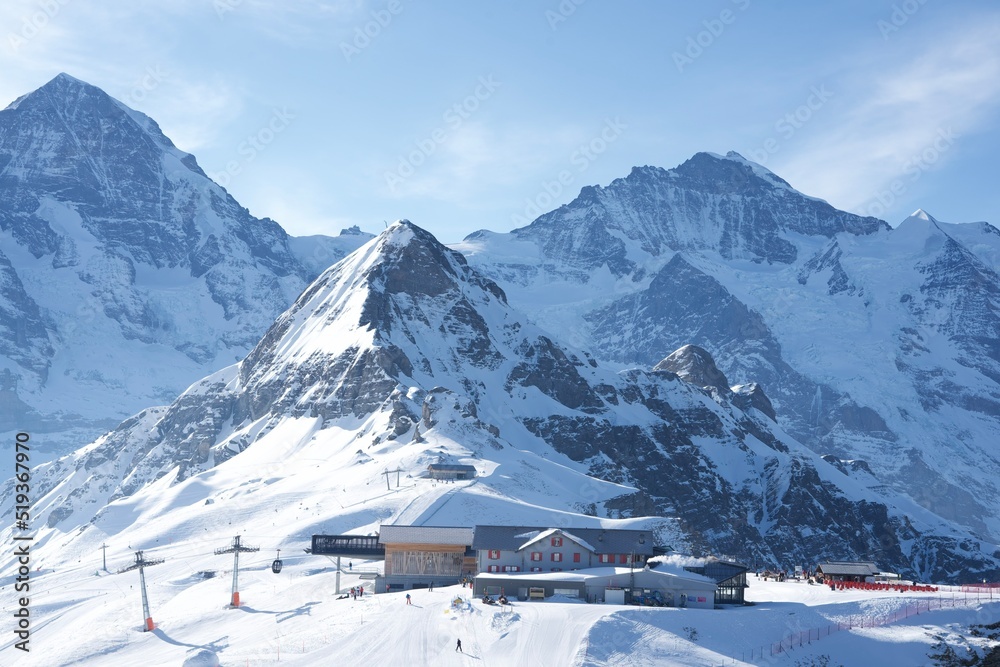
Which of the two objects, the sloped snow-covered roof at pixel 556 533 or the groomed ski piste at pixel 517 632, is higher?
the sloped snow-covered roof at pixel 556 533

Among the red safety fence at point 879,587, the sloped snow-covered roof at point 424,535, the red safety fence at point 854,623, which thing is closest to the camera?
the red safety fence at point 854,623

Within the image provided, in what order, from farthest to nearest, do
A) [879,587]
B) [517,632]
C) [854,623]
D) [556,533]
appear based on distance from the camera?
[556,533] < [879,587] < [854,623] < [517,632]

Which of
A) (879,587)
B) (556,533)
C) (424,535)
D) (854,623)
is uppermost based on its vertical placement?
(424,535)

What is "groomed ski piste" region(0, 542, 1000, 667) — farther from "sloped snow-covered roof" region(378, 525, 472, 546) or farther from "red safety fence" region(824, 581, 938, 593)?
"sloped snow-covered roof" region(378, 525, 472, 546)

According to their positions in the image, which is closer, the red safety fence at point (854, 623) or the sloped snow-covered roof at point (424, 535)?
the red safety fence at point (854, 623)

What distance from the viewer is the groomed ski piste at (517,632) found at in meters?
92.5

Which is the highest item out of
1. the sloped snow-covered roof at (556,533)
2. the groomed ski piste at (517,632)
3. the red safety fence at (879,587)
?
the sloped snow-covered roof at (556,533)

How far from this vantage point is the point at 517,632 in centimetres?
9488

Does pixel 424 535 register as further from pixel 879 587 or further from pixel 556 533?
pixel 879 587

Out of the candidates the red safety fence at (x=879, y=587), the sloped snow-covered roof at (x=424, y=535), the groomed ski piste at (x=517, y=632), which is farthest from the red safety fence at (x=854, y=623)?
the sloped snow-covered roof at (x=424, y=535)

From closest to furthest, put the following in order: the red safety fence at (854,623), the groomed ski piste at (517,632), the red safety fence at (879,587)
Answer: the groomed ski piste at (517,632), the red safety fence at (854,623), the red safety fence at (879,587)

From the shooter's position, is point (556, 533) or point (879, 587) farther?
point (556, 533)

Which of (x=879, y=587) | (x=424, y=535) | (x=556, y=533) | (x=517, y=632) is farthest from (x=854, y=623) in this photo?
(x=424, y=535)

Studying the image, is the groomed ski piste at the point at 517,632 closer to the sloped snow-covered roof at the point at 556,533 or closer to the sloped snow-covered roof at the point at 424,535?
the sloped snow-covered roof at the point at 424,535
